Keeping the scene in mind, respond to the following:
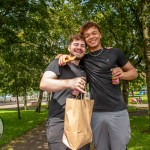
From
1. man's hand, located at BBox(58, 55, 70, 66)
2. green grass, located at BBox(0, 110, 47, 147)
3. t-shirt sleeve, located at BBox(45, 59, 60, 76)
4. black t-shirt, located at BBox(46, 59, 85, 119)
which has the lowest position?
green grass, located at BBox(0, 110, 47, 147)

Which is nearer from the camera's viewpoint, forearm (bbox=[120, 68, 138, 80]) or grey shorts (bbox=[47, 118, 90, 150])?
grey shorts (bbox=[47, 118, 90, 150])

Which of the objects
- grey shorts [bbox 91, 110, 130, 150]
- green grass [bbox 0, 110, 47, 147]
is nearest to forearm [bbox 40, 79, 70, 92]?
grey shorts [bbox 91, 110, 130, 150]

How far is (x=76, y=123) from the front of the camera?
11.0 ft

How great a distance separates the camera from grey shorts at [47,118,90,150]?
369 cm

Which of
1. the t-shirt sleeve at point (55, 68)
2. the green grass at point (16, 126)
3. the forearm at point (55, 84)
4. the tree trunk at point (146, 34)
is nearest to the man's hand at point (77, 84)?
the forearm at point (55, 84)

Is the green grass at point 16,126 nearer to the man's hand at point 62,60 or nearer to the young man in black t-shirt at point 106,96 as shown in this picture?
the young man in black t-shirt at point 106,96

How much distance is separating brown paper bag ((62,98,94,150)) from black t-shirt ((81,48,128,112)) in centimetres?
47

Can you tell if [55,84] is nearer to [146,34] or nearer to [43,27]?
[146,34]

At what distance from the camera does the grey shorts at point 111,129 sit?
3.88m

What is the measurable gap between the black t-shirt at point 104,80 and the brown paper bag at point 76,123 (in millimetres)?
468

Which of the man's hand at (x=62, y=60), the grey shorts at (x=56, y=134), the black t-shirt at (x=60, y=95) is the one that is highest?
the man's hand at (x=62, y=60)

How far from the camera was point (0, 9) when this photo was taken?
553 inches

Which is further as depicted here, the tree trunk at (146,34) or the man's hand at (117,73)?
the tree trunk at (146,34)

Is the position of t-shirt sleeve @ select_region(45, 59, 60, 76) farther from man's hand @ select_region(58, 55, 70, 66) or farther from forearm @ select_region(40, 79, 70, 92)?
forearm @ select_region(40, 79, 70, 92)
